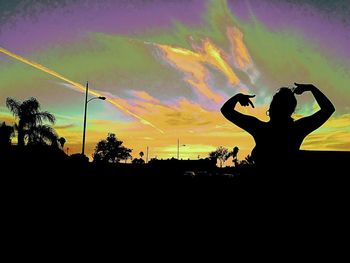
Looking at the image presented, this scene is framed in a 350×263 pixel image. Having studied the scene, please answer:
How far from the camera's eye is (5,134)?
33.2m

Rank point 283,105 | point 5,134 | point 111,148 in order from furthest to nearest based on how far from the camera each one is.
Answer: point 111,148 < point 5,134 < point 283,105

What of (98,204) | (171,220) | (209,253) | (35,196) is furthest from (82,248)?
(35,196)

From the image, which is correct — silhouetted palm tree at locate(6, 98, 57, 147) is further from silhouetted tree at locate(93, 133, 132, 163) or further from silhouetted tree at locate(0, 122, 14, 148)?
silhouetted tree at locate(93, 133, 132, 163)

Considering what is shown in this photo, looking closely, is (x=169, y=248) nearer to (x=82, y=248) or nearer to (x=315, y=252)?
(x=82, y=248)

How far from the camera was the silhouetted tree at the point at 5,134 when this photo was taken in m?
31.0

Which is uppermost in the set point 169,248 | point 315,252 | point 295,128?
point 295,128

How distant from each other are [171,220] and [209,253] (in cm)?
335

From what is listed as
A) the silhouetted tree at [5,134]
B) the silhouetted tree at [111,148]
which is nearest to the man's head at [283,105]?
the silhouetted tree at [5,134]

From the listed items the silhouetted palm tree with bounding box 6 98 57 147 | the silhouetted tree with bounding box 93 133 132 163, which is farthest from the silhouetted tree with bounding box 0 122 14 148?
the silhouetted tree with bounding box 93 133 132 163

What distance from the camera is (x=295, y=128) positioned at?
3.01 m

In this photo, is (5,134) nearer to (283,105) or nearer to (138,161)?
(283,105)

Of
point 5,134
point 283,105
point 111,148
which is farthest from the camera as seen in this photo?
point 111,148

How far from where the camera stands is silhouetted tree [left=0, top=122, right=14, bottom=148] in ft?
102

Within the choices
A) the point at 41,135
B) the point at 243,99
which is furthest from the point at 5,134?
the point at 243,99
